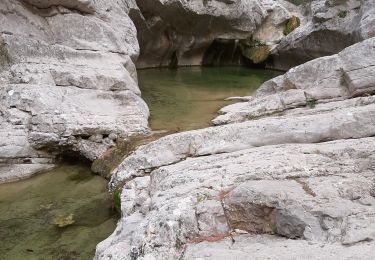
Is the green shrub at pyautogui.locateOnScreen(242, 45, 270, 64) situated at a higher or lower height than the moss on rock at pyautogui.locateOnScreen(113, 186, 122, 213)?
higher

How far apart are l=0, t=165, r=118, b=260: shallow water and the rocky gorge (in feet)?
1.62

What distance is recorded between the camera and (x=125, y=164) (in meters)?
7.79

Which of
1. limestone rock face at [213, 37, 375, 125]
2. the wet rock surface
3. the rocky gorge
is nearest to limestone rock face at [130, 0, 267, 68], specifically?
the rocky gorge

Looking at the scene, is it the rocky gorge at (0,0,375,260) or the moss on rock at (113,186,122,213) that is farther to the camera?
the moss on rock at (113,186,122,213)

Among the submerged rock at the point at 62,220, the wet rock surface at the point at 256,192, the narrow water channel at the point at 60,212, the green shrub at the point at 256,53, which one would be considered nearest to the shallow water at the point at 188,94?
the narrow water channel at the point at 60,212

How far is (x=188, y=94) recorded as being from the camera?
16.4m

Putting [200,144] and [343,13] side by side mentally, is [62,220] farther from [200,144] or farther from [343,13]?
[343,13]

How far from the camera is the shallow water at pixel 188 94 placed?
11783mm

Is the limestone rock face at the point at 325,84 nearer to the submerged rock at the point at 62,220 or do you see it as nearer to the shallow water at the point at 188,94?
the shallow water at the point at 188,94

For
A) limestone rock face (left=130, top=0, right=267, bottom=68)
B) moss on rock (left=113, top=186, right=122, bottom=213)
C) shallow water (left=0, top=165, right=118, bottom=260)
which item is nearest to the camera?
shallow water (left=0, top=165, right=118, bottom=260)

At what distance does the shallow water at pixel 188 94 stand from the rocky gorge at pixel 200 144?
79 cm

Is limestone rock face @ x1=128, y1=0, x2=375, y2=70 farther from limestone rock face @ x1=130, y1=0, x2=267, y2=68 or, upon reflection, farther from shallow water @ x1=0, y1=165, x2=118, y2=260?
shallow water @ x1=0, y1=165, x2=118, y2=260

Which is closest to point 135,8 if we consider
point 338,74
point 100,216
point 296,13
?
point 338,74

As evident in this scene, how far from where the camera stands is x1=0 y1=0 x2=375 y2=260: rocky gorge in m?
4.32
